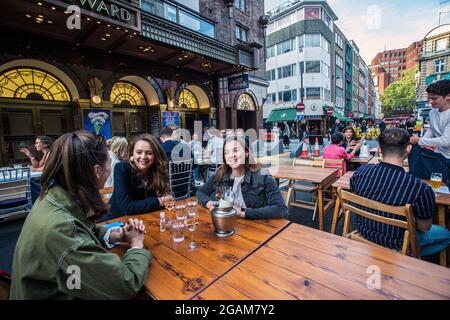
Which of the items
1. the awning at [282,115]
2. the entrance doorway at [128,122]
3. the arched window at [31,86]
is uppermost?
the awning at [282,115]

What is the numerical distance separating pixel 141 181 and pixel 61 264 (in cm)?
151

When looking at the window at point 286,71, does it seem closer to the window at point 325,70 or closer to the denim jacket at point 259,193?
the window at point 325,70

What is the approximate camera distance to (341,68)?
110 feet

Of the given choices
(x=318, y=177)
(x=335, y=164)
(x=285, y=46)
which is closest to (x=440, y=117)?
(x=335, y=164)

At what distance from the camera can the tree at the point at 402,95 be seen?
54853 millimetres

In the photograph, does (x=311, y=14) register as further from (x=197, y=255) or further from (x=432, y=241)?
(x=197, y=255)

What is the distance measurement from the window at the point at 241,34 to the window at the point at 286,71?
15678 millimetres

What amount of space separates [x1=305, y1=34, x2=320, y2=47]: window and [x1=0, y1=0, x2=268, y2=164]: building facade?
18.2 metres

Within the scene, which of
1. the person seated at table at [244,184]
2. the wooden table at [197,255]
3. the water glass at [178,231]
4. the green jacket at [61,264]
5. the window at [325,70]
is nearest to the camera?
the green jacket at [61,264]

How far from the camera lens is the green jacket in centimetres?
95

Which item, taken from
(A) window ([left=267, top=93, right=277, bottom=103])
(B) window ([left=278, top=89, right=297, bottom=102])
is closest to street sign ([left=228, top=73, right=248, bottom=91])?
(B) window ([left=278, top=89, right=297, bottom=102])

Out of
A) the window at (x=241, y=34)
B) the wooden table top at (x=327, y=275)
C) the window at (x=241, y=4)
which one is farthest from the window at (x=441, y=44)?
the wooden table top at (x=327, y=275)
